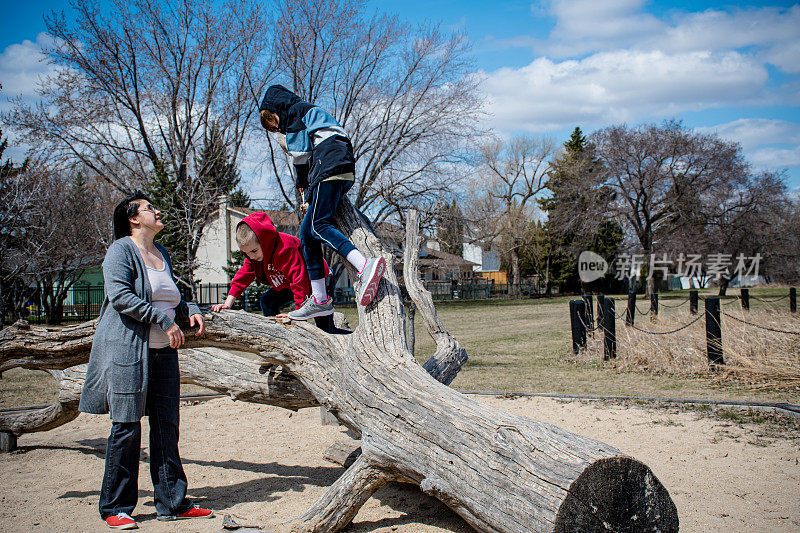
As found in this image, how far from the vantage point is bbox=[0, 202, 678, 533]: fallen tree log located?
246 centimetres

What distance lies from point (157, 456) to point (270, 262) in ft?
5.10

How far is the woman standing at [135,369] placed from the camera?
10.8 ft

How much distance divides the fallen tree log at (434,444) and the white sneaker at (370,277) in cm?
13

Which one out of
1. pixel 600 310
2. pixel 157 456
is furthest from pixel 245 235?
pixel 600 310

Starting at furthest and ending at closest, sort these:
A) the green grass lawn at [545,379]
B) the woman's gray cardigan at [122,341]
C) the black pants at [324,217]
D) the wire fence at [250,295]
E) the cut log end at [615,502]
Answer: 1. the wire fence at [250,295]
2. the green grass lawn at [545,379]
3. the black pants at [324,217]
4. the woman's gray cardigan at [122,341]
5. the cut log end at [615,502]

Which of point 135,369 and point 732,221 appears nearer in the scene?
point 135,369

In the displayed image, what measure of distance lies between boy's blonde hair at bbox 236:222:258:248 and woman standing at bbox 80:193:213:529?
22.3 inches

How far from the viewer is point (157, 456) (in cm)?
350

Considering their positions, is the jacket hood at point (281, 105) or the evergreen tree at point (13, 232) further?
the evergreen tree at point (13, 232)

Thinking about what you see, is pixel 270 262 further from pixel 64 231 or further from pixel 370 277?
pixel 64 231

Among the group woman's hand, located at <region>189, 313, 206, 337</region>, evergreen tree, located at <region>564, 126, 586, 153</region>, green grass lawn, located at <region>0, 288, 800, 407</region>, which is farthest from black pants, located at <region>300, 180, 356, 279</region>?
evergreen tree, located at <region>564, 126, 586, 153</region>

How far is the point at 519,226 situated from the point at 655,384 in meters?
39.9

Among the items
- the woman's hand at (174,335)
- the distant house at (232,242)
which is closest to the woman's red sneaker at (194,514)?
the woman's hand at (174,335)

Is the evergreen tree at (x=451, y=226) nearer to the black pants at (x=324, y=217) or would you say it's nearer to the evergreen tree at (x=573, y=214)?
the evergreen tree at (x=573, y=214)
